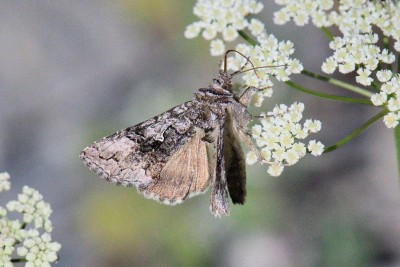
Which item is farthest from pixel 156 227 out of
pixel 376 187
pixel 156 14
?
pixel 156 14

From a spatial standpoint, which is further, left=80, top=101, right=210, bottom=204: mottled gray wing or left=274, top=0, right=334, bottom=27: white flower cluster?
left=274, top=0, right=334, bottom=27: white flower cluster

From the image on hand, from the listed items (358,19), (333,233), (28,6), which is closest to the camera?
(358,19)

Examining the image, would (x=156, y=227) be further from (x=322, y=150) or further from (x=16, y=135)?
(x=322, y=150)

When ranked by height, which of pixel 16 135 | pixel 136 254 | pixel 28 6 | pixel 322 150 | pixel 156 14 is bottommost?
pixel 322 150

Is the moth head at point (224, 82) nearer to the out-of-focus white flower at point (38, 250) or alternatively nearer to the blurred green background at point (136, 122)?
the out-of-focus white flower at point (38, 250)

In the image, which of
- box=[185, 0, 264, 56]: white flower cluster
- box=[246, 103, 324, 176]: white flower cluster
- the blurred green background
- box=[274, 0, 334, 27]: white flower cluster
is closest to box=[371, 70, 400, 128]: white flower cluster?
box=[246, 103, 324, 176]: white flower cluster

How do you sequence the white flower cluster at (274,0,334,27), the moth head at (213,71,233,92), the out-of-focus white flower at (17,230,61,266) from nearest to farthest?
1. the out-of-focus white flower at (17,230,61,266)
2. the moth head at (213,71,233,92)
3. the white flower cluster at (274,0,334,27)

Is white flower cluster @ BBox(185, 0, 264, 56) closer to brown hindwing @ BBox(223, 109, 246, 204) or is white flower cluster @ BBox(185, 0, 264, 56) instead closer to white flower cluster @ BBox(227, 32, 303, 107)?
white flower cluster @ BBox(227, 32, 303, 107)
